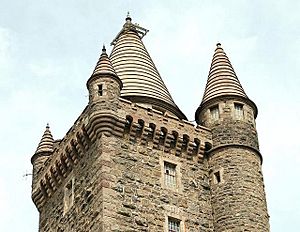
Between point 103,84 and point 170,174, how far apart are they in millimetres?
4262

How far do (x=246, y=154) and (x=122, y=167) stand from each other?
5.15 metres

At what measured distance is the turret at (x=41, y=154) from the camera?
1380 inches

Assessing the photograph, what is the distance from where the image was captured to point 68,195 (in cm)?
3167

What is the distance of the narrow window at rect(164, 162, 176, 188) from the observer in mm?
30453

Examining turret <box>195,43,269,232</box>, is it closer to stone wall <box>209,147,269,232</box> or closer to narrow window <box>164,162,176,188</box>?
stone wall <box>209,147,269,232</box>

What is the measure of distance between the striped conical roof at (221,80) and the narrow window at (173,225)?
6.07 meters

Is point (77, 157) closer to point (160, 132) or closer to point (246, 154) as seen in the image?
point (160, 132)

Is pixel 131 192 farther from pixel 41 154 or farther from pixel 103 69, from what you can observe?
pixel 41 154

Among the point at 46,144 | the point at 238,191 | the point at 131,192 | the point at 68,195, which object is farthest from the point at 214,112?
the point at 46,144

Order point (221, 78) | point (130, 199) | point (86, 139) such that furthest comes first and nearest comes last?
point (221, 78)
point (86, 139)
point (130, 199)

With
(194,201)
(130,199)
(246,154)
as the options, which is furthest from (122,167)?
(246,154)

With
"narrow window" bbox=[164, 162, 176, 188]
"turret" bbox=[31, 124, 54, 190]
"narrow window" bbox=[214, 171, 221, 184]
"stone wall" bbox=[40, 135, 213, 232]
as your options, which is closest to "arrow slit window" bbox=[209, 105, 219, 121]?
"stone wall" bbox=[40, 135, 213, 232]

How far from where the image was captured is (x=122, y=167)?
2945 cm

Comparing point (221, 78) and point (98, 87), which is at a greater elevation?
point (221, 78)
